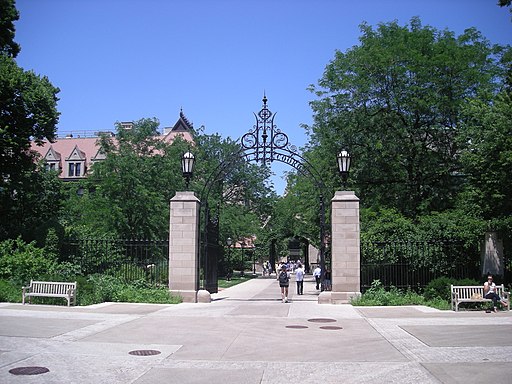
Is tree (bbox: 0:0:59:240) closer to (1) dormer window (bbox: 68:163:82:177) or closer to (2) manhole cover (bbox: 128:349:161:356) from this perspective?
(2) manhole cover (bbox: 128:349:161:356)

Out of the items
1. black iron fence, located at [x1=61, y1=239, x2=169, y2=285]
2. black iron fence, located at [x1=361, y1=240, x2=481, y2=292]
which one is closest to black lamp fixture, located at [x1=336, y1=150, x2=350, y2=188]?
black iron fence, located at [x1=361, y1=240, x2=481, y2=292]

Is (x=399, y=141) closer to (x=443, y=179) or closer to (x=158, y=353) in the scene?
(x=443, y=179)

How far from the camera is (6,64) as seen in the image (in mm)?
25203

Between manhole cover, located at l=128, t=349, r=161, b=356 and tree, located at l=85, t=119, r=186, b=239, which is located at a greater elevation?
tree, located at l=85, t=119, r=186, b=239

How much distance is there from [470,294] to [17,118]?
71.4ft

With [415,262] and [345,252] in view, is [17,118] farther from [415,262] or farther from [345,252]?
[415,262]

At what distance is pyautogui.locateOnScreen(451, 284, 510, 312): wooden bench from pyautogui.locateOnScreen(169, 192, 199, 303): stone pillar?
935 centimetres

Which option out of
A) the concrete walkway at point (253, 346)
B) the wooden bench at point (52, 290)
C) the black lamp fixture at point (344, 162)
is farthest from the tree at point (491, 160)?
the wooden bench at point (52, 290)

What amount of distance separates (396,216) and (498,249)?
18.8 ft

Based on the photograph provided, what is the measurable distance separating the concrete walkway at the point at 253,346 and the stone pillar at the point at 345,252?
300 centimetres

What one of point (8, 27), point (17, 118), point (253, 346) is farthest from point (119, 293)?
point (8, 27)

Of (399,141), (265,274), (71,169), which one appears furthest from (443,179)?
(71,169)

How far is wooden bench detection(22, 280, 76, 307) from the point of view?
17469mm

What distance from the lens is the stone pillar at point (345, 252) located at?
19469 millimetres
